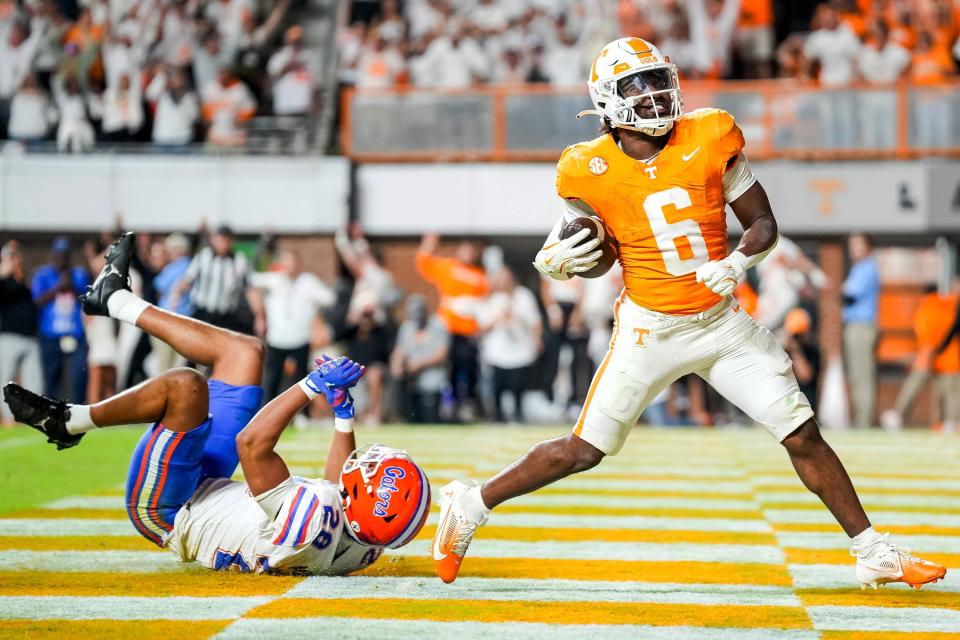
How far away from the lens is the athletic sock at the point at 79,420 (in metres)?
5.34

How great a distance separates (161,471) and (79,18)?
46.2 feet

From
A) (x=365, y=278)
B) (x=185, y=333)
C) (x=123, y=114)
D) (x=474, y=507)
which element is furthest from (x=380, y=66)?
(x=474, y=507)

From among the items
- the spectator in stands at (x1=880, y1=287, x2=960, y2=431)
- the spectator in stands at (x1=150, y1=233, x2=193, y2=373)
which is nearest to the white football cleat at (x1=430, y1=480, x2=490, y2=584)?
the spectator in stands at (x1=150, y1=233, x2=193, y2=373)

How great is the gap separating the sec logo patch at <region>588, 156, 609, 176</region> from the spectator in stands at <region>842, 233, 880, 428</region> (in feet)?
29.6

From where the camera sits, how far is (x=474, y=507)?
16.9 feet

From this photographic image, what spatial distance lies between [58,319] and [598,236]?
9022 millimetres

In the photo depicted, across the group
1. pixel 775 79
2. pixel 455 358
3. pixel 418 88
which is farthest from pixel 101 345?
pixel 775 79

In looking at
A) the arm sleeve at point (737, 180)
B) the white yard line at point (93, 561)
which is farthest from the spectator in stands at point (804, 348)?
the white yard line at point (93, 561)

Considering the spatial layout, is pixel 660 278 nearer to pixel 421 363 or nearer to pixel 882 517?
pixel 882 517

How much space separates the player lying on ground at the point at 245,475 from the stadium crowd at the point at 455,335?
741 cm

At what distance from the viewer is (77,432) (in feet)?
17.7

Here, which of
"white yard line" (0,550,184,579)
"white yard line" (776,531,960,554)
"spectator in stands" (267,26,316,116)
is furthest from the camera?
"spectator in stands" (267,26,316,116)

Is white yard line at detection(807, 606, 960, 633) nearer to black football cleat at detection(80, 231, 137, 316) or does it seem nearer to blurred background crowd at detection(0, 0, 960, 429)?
black football cleat at detection(80, 231, 137, 316)

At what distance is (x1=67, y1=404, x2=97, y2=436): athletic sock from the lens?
210 inches
